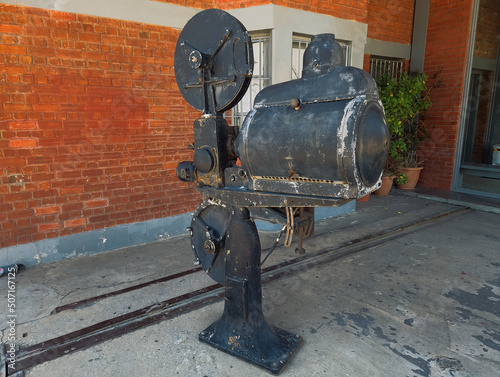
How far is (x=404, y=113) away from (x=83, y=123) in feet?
18.5

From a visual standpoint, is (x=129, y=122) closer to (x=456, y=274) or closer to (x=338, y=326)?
(x=338, y=326)

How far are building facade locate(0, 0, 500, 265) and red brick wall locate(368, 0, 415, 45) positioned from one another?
1.55 metres

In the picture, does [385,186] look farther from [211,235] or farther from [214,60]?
[214,60]

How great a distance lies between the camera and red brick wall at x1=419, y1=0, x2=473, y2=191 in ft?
23.2

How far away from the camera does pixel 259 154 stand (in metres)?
1.92

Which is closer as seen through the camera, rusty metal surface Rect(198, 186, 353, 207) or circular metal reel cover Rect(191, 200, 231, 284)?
rusty metal surface Rect(198, 186, 353, 207)

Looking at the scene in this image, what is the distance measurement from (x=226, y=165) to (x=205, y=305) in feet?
4.87

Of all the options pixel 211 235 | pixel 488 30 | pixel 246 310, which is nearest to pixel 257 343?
pixel 246 310

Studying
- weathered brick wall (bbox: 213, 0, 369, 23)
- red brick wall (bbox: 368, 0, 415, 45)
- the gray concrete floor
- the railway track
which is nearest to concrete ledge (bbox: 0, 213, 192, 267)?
the gray concrete floor

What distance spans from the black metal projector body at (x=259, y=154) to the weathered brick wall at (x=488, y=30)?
281 inches

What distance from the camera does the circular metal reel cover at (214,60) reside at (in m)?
2.08

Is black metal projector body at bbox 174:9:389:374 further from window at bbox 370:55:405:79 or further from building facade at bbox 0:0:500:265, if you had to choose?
window at bbox 370:55:405:79

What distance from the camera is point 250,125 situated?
196cm

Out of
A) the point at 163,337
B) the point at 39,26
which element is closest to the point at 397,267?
the point at 163,337
